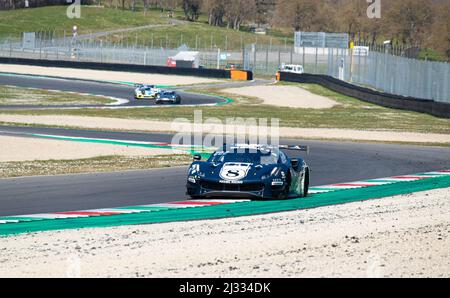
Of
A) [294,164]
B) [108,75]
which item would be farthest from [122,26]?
[294,164]

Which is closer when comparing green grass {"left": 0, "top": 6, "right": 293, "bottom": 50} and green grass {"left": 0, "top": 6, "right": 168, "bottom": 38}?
green grass {"left": 0, "top": 6, "right": 293, "bottom": 50}

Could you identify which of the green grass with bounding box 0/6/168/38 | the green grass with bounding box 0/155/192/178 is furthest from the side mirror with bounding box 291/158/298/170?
the green grass with bounding box 0/6/168/38

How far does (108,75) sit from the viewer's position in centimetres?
7588

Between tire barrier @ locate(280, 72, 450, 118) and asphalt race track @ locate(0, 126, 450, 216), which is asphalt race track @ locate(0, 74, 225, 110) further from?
asphalt race track @ locate(0, 126, 450, 216)

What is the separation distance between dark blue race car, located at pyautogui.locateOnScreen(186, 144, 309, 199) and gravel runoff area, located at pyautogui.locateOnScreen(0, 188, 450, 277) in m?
1.37

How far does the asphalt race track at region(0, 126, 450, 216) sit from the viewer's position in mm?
16828

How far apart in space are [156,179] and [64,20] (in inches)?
5428

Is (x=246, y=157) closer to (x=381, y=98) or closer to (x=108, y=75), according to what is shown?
(x=381, y=98)

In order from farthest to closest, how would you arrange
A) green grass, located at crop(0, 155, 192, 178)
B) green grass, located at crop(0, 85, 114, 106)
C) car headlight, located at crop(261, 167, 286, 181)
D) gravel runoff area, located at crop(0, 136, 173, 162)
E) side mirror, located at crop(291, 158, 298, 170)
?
green grass, located at crop(0, 85, 114, 106) < gravel runoff area, located at crop(0, 136, 173, 162) < green grass, located at crop(0, 155, 192, 178) < side mirror, located at crop(291, 158, 298, 170) < car headlight, located at crop(261, 167, 286, 181)

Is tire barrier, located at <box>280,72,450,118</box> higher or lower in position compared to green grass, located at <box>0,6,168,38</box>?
lower

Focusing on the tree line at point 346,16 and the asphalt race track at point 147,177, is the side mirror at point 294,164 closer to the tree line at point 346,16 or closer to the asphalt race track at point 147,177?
the asphalt race track at point 147,177

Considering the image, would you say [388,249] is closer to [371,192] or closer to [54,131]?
[371,192]

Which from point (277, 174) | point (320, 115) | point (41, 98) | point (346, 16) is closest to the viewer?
point (277, 174)
